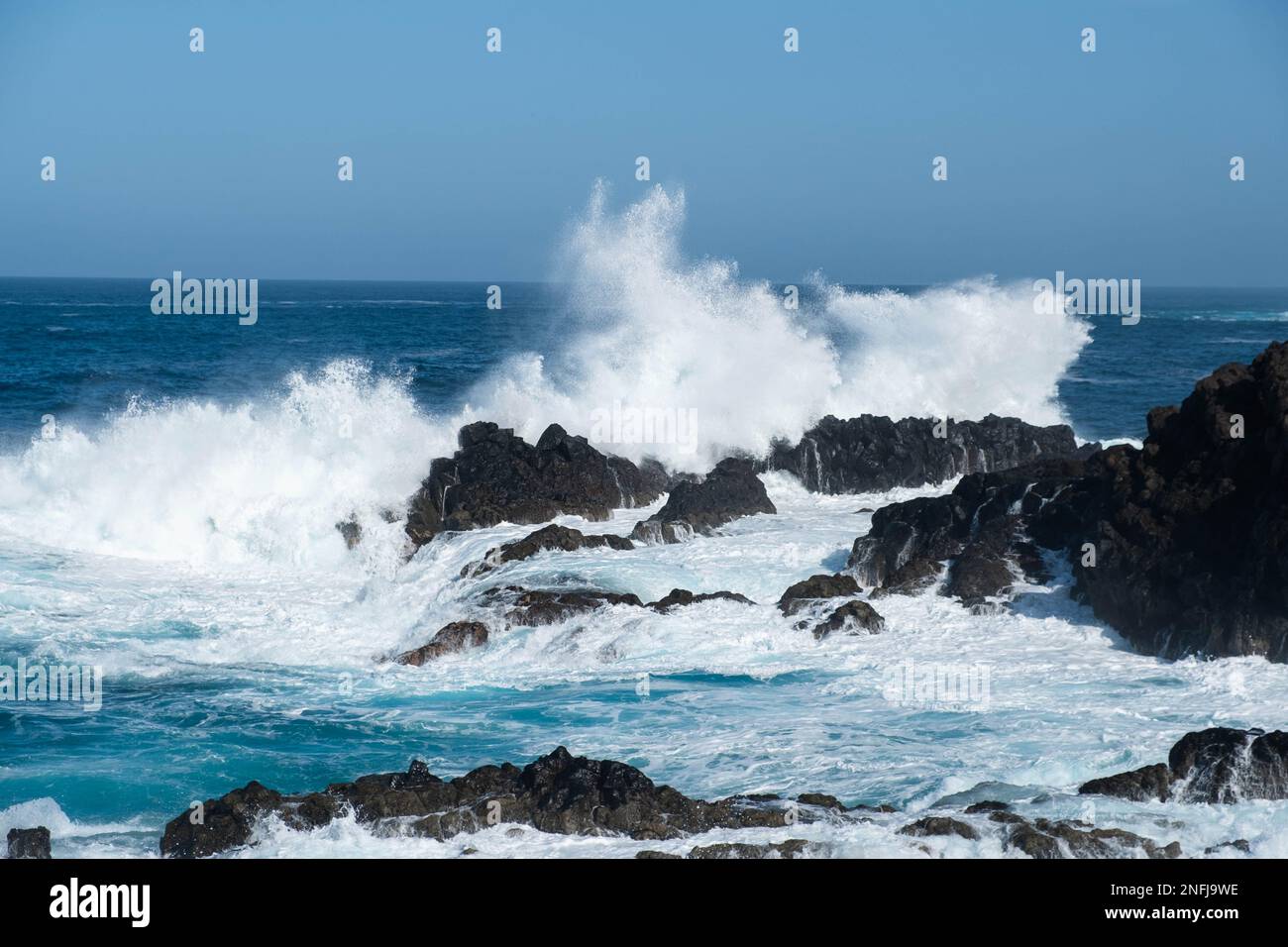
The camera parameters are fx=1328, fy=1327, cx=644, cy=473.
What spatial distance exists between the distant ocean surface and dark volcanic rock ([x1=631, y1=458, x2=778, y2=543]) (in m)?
0.46

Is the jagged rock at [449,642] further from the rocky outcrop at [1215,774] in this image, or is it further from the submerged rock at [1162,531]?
the rocky outcrop at [1215,774]

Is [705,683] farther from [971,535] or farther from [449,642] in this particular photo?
[971,535]

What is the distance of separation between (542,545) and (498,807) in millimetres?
9222

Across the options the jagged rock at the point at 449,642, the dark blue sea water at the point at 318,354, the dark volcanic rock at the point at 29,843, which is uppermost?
the dark blue sea water at the point at 318,354

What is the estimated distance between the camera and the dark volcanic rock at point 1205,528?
45.4 feet

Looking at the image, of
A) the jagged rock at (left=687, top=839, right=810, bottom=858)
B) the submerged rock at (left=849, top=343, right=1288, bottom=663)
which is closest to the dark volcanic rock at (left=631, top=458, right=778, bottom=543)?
the submerged rock at (left=849, top=343, right=1288, bottom=663)

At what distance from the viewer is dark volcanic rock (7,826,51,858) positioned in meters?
9.48

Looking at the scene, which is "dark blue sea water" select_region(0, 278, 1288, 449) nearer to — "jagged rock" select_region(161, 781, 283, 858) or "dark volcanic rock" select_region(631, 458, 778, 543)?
"dark volcanic rock" select_region(631, 458, 778, 543)

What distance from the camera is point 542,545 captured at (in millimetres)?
19109

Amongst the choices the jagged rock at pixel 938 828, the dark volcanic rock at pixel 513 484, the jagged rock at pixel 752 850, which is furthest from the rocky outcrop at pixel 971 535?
the jagged rock at pixel 752 850

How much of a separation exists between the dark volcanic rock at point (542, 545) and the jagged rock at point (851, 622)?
15.3 feet

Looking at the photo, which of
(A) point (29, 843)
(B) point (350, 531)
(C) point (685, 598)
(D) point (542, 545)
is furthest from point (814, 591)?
(A) point (29, 843)

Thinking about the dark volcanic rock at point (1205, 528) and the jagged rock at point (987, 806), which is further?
the dark volcanic rock at point (1205, 528)
